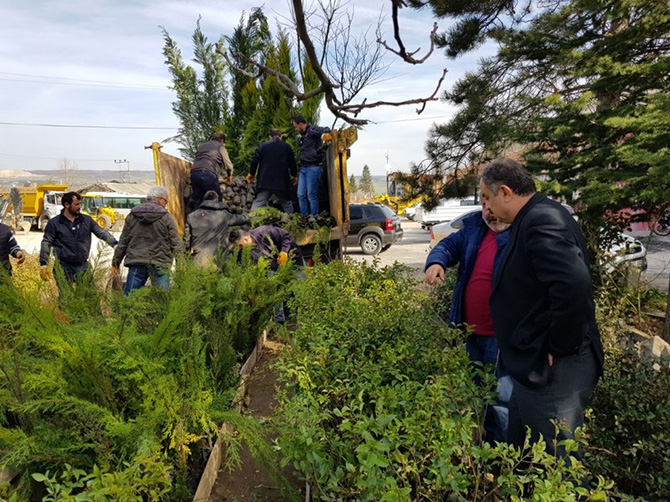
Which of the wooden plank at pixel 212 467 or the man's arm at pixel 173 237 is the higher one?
the man's arm at pixel 173 237

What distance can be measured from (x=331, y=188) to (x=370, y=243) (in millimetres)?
8181

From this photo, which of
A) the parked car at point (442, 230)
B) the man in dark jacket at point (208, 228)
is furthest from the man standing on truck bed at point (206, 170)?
the parked car at point (442, 230)

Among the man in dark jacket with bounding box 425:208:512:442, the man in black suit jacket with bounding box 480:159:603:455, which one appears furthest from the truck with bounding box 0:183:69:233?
the man in black suit jacket with bounding box 480:159:603:455

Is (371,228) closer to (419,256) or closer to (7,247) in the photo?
(419,256)

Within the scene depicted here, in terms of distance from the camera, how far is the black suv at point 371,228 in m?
15.2

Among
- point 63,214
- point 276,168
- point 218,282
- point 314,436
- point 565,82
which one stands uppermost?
point 565,82

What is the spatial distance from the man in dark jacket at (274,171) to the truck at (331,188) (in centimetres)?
63

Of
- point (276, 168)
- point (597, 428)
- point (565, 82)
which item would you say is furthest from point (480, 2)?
point (597, 428)

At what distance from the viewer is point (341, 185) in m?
7.27

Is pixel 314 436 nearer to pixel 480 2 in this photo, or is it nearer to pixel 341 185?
pixel 480 2

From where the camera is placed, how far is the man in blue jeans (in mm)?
6863

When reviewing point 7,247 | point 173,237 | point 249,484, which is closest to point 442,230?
point 173,237

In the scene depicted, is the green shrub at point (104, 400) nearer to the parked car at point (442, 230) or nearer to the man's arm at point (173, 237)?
the man's arm at point (173, 237)

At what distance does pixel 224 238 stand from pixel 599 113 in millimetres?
4147
